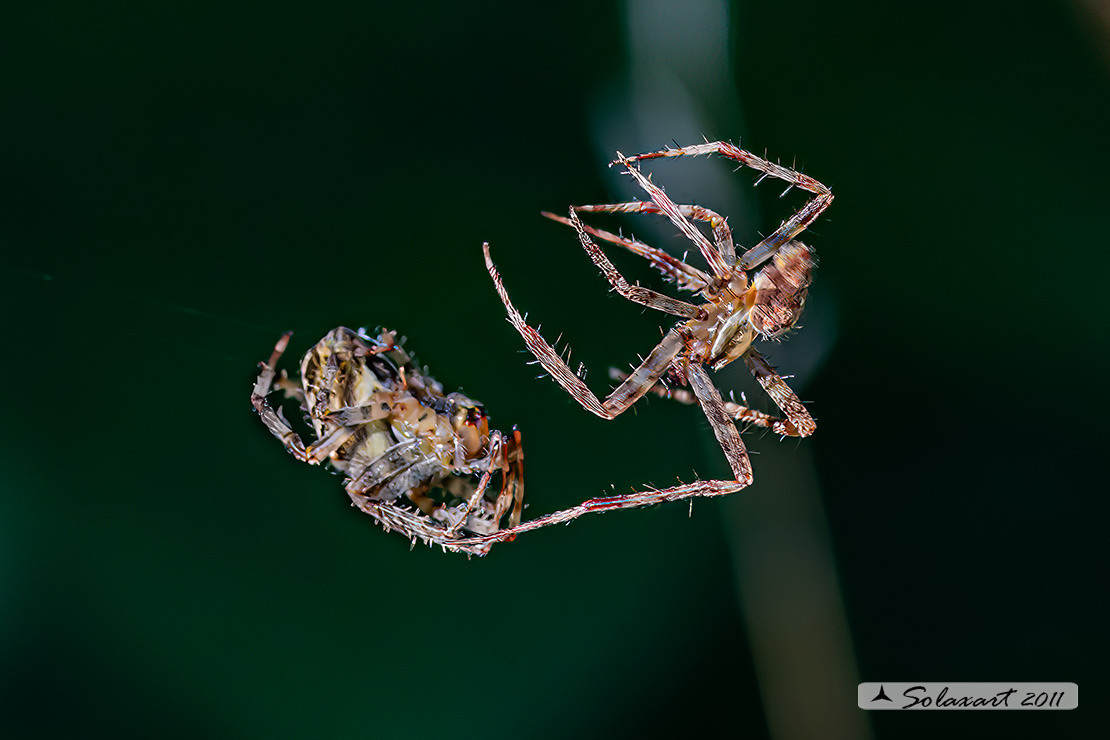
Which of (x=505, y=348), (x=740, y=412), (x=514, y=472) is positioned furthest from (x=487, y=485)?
(x=740, y=412)

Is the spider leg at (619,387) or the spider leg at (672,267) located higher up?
the spider leg at (672,267)

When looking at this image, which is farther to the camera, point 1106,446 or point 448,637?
point 1106,446

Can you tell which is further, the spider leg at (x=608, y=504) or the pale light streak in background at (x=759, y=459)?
the pale light streak in background at (x=759, y=459)

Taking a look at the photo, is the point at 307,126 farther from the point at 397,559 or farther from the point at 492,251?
the point at 397,559

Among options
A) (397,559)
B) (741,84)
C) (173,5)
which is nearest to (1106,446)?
(741,84)

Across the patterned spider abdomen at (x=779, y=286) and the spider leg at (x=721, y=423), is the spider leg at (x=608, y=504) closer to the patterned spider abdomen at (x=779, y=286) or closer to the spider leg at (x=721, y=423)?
the spider leg at (x=721, y=423)

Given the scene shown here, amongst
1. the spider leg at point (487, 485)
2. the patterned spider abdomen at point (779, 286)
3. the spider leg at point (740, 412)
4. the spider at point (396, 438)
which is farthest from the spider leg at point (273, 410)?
the patterned spider abdomen at point (779, 286)
